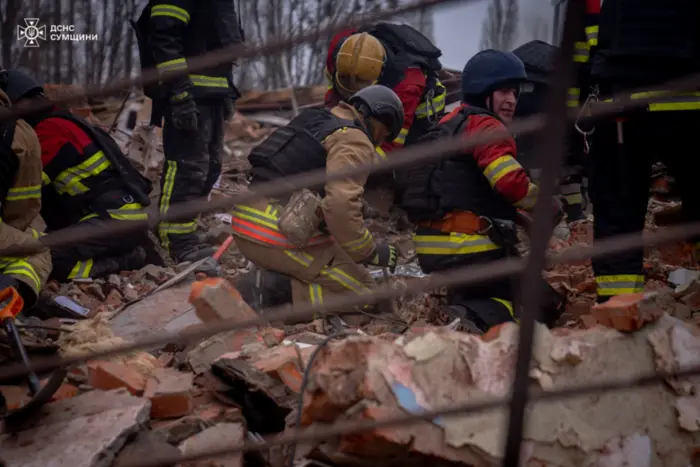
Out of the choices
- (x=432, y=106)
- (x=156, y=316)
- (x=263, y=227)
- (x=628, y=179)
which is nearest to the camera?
(x=628, y=179)

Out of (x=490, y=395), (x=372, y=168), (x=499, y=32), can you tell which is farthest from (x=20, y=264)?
(x=499, y=32)

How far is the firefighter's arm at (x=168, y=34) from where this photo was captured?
4.82m

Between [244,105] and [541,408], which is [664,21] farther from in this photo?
[244,105]

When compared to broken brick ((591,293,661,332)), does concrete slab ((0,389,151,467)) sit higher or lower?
lower

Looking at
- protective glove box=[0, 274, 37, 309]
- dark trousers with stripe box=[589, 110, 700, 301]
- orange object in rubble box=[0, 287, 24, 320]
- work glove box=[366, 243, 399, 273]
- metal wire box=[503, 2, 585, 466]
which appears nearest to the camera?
metal wire box=[503, 2, 585, 466]

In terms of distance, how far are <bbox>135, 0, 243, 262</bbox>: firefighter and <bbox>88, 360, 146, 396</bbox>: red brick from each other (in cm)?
275

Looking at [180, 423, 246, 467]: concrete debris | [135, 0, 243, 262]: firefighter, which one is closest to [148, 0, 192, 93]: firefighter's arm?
[135, 0, 243, 262]: firefighter

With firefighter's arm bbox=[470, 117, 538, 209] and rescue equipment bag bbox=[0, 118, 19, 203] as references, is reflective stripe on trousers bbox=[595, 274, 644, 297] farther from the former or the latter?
rescue equipment bag bbox=[0, 118, 19, 203]

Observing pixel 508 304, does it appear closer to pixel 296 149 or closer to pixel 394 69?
pixel 296 149

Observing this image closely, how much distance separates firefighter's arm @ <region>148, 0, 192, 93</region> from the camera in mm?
4824

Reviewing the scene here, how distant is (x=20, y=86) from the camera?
14.3 ft

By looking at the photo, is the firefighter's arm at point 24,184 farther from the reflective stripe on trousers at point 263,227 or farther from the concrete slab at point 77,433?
the concrete slab at point 77,433

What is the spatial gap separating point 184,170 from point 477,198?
7.40ft

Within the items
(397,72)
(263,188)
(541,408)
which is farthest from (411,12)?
(397,72)
